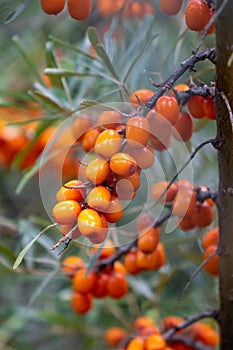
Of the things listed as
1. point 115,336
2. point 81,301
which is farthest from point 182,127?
point 115,336

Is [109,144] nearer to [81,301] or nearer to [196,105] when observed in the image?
[196,105]

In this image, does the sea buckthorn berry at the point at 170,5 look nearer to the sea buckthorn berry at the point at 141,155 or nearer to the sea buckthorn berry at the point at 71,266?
the sea buckthorn berry at the point at 141,155

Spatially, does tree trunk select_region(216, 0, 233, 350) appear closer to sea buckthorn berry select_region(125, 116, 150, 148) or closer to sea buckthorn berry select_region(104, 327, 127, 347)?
sea buckthorn berry select_region(125, 116, 150, 148)

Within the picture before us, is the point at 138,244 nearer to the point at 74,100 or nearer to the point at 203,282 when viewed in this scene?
the point at 74,100

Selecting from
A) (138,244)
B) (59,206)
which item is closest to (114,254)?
(138,244)

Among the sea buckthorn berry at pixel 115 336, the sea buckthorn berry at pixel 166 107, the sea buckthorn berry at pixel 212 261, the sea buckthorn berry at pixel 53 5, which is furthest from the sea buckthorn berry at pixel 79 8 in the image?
the sea buckthorn berry at pixel 115 336

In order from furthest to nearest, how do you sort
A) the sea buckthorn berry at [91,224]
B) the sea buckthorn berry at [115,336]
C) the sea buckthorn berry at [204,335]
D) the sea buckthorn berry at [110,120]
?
the sea buckthorn berry at [115,336] < the sea buckthorn berry at [204,335] < the sea buckthorn berry at [110,120] < the sea buckthorn berry at [91,224]
